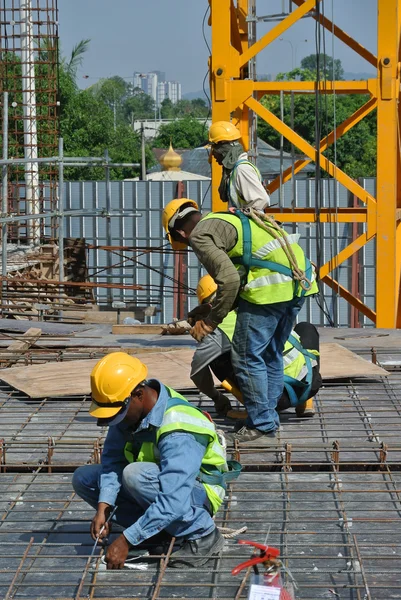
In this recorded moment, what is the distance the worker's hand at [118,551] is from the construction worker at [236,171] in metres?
2.74

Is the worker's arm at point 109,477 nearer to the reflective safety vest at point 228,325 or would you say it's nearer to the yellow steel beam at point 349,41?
the reflective safety vest at point 228,325

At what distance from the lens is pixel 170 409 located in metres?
4.07

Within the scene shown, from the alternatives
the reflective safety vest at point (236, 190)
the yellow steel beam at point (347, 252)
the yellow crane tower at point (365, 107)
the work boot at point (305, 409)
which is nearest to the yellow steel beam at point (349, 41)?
the yellow crane tower at point (365, 107)

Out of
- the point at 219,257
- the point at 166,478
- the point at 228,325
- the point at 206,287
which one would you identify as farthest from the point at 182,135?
the point at 166,478

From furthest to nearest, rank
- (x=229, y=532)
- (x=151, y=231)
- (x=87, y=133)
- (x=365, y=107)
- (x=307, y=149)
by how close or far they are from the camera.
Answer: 1. (x=87, y=133)
2. (x=151, y=231)
3. (x=365, y=107)
4. (x=307, y=149)
5. (x=229, y=532)

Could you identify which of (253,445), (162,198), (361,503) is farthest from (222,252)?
(162,198)

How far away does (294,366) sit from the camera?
6133 mm

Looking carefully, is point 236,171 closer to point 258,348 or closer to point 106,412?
point 258,348

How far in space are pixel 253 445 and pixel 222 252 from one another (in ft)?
3.74

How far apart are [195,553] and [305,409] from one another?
236cm

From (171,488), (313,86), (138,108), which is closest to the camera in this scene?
(171,488)

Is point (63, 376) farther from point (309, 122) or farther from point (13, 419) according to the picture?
point (309, 122)

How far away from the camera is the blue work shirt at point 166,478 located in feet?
12.8

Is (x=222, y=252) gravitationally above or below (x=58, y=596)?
above
